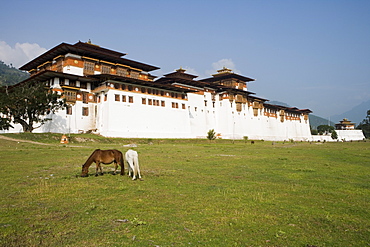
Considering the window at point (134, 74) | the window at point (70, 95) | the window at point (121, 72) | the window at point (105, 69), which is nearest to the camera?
the window at point (70, 95)

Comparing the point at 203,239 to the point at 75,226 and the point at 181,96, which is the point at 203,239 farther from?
the point at 181,96

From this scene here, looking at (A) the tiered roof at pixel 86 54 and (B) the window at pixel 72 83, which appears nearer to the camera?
(B) the window at pixel 72 83

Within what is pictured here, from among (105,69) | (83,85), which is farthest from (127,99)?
(105,69)

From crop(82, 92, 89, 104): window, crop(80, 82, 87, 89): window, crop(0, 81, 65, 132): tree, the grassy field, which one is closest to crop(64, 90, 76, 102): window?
crop(82, 92, 89, 104): window

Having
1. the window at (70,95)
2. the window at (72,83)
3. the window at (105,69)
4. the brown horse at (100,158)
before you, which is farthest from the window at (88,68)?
the brown horse at (100,158)

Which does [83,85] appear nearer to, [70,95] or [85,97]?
[85,97]

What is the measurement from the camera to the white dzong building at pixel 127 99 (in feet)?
167

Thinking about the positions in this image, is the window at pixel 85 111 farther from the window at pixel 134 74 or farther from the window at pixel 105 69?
the window at pixel 134 74

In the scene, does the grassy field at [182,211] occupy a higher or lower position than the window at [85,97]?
lower

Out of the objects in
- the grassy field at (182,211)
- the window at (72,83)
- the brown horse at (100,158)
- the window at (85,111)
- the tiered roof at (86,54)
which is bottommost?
the grassy field at (182,211)

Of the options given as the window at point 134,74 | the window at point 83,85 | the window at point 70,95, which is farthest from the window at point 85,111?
the window at point 134,74

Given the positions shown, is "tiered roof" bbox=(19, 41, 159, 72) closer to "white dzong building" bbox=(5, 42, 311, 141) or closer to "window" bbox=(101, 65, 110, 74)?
"white dzong building" bbox=(5, 42, 311, 141)

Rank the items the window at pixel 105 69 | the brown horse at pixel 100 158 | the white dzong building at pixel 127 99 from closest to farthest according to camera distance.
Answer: the brown horse at pixel 100 158 < the white dzong building at pixel 127 99 < the window at pixel 105 69

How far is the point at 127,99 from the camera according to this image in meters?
53.9
